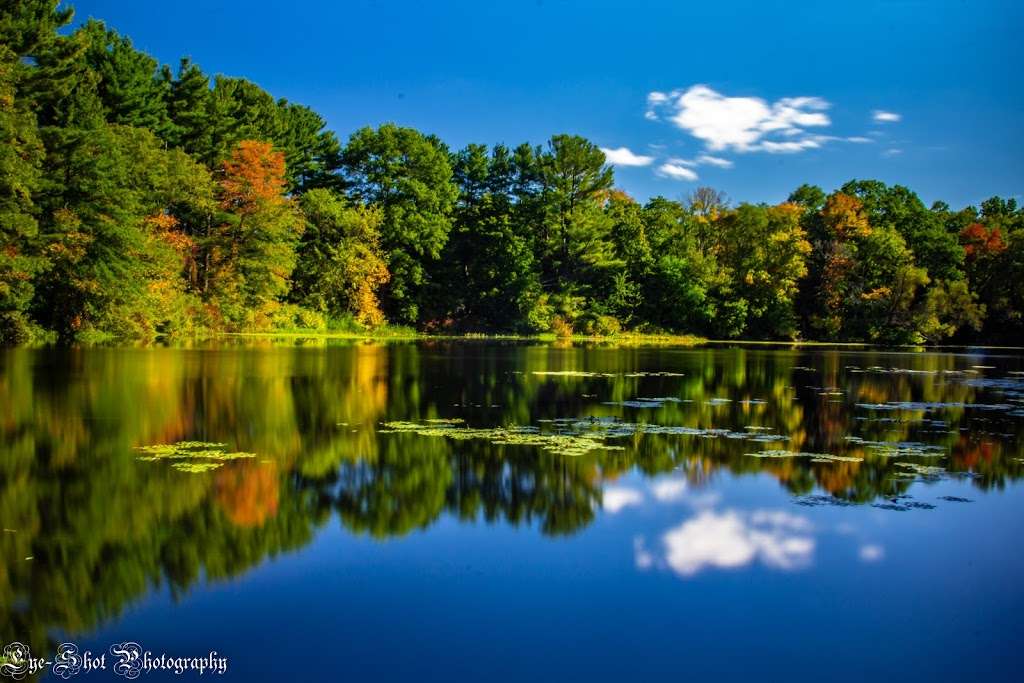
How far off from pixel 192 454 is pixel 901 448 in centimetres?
976

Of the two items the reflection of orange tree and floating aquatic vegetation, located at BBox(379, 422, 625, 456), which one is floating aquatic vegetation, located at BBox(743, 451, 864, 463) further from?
the reflection of orange tree

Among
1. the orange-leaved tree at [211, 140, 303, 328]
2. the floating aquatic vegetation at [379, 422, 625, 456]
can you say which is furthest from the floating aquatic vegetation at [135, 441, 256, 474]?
the orange-leaved tree at [211, 140, 303, 328]

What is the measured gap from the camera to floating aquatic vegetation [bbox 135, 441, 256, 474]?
9.23 m

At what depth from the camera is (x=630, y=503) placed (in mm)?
8156

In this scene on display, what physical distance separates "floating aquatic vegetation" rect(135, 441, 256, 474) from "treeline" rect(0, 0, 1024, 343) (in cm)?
2093

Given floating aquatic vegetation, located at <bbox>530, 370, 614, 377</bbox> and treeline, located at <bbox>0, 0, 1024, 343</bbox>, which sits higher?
treeline, located at <bbox>0, 0, 1024, 343</bbox>

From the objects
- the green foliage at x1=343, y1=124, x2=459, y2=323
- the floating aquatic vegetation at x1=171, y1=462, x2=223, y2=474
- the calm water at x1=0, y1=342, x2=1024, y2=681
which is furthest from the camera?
the green foliage at x1=343, y1=124, x2=459, y2=323

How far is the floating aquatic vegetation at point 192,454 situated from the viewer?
30.3 ft

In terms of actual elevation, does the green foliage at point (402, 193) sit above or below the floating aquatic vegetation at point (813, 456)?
above

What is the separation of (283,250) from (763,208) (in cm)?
3964

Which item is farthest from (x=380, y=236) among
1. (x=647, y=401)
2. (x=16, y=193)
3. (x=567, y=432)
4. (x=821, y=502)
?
(x=821, y=502)

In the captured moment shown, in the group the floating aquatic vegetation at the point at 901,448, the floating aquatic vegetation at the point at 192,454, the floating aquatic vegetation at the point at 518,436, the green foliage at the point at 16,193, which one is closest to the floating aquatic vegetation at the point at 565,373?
the floating aquatic vegetation at the point at 518,436

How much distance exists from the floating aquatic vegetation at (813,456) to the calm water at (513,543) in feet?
0.20

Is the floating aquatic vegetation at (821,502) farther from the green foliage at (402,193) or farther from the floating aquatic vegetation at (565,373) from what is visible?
the green foliage at (402,193)
